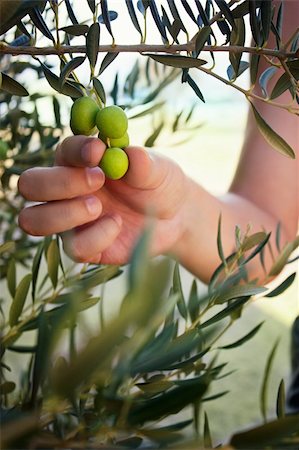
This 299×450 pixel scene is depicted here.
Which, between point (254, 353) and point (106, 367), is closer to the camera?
Answer: point (106, 367)

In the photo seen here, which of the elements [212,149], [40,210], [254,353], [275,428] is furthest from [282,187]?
[212,149]

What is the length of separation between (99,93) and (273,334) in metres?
2.68

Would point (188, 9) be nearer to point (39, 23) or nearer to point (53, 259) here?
point (39, 23)

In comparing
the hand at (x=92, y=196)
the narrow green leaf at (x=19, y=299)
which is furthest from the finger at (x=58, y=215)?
the narrow green leaf at (x=19, y=299)

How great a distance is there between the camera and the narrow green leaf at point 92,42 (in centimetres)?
28

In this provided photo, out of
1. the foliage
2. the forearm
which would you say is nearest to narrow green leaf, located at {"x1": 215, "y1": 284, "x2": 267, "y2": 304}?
the foliage

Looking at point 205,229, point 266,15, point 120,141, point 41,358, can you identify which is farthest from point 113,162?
point 205,229

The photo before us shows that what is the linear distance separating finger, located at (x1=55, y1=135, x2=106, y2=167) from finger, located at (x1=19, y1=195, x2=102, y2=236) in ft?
0.13

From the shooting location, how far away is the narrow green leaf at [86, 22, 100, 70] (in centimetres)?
28

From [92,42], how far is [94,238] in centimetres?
26

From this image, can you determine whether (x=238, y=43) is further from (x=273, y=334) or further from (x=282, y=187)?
(x=273, y=334)

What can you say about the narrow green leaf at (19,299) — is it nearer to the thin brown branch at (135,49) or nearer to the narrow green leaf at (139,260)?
the thin brown branch at (135,49)

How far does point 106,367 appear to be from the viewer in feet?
0.41

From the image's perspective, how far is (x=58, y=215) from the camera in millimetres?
486
